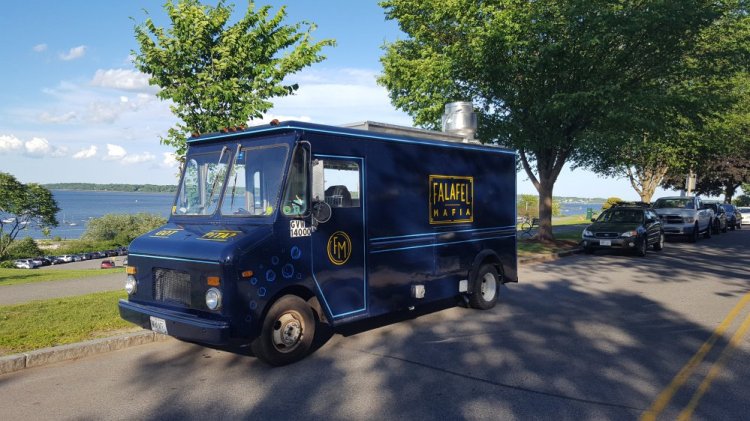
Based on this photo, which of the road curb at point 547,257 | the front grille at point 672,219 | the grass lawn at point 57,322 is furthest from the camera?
the front grille at point 672,219

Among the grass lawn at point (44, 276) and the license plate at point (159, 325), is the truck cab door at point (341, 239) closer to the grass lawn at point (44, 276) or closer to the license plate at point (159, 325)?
the license plate at point (159, 325)

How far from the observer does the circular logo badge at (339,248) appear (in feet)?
21.6

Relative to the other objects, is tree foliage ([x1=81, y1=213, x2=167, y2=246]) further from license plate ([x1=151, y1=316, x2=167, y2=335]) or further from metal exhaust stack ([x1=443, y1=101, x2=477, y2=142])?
license plate ([x1=151, y1=316, x2=167, y2=335])

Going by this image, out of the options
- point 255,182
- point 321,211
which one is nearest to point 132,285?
point 255,182

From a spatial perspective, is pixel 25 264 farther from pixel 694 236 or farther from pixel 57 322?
pixel 694 236

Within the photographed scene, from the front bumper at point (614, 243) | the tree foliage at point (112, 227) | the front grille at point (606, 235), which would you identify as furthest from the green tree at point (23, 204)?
the front grille at point (606, 235)

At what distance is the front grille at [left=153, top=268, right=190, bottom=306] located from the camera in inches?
233

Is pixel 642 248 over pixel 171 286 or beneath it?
beneath

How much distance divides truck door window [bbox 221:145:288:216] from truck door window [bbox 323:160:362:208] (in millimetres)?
599

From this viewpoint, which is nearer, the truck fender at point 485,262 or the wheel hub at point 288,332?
the wheel hub at point 288,332

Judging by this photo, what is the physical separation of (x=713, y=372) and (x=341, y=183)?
15.1 feet

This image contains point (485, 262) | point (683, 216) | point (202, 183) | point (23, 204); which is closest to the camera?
point (202, 183)

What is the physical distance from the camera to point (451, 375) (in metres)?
5.79

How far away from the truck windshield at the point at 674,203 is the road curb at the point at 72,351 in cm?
2419
